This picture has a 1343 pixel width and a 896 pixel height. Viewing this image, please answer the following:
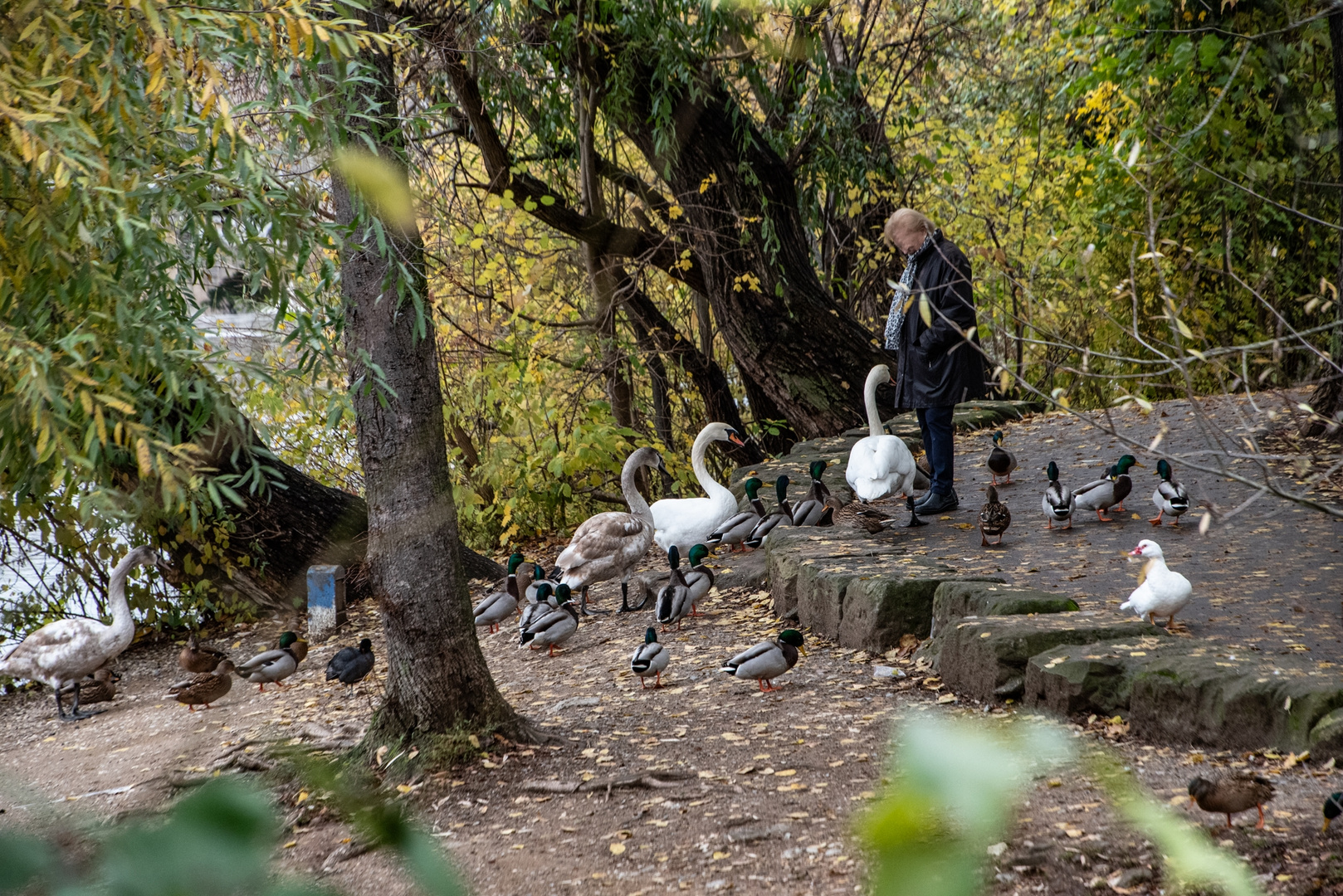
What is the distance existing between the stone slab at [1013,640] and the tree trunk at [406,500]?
1.93 metres

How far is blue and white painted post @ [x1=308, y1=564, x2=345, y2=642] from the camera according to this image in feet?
27.2

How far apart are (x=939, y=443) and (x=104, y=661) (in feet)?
17.5

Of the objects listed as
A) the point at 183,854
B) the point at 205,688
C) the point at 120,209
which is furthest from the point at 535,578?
the point at 183,854

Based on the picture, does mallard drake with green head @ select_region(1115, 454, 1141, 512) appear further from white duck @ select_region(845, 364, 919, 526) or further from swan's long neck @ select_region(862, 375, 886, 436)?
swan's long neck @ select_region(862, 375, 886, 436)

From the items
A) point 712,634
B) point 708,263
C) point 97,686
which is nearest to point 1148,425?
point 708,263

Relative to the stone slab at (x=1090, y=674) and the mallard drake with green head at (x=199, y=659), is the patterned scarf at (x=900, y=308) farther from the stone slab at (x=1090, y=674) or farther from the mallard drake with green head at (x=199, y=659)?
the mallard drake with green head at (x=199, y=659)

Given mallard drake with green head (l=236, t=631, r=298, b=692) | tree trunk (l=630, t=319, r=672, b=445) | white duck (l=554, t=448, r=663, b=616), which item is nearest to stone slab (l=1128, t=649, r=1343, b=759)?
white duck (l=554, t=448, r=663, b=616)

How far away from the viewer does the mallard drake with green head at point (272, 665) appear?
6.62m

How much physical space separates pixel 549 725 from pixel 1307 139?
6907 millimetres

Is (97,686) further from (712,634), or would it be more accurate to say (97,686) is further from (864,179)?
(864,179)

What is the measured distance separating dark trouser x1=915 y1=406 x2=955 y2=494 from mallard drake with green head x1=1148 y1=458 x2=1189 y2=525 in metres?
1.24

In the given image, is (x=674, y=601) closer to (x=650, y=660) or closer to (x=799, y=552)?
(x=799, y=552)

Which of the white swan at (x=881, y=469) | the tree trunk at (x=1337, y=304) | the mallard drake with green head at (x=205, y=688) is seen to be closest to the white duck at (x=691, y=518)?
the white swan at (x=881, y=469)

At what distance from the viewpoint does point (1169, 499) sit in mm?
6676
